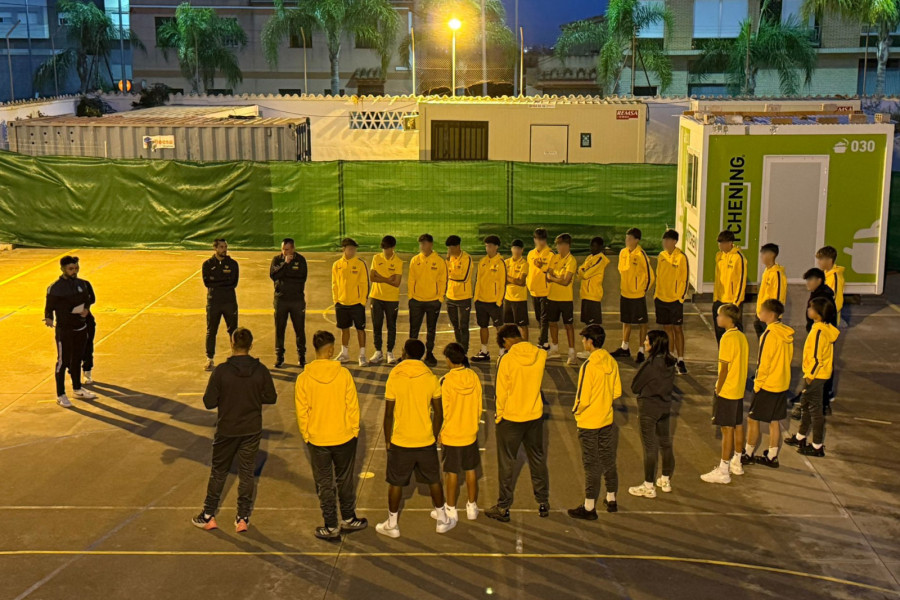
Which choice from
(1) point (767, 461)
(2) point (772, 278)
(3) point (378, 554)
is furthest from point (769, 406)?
(3) point (378, 554)

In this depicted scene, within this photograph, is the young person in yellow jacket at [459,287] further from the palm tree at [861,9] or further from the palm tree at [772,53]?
the palm tree at [772,53]

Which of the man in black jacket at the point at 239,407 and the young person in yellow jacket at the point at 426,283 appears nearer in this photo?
the man in black jacket at the point at 239,407

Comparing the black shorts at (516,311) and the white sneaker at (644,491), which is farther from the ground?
the black shorts at (516,311)

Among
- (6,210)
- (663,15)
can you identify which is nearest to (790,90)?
(663,15)

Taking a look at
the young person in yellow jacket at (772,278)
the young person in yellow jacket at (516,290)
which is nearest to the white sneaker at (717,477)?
the young person in yellow jacket at (772,278)

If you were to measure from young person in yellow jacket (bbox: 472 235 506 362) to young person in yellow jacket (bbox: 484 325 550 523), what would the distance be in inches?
192

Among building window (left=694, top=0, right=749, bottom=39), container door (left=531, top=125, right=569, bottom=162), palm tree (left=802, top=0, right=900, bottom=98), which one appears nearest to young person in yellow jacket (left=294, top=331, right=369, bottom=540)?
container door (left=531, top=125, right=569, bottom=162)

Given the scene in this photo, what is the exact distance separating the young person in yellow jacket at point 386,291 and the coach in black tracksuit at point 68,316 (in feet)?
12.3

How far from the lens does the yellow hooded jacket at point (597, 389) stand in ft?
31.3

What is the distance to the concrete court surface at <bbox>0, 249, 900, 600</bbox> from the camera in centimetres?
870

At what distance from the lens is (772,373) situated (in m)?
10.7

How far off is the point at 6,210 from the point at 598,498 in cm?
1849

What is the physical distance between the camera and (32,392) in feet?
45.4

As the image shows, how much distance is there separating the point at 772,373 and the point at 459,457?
347 cm
